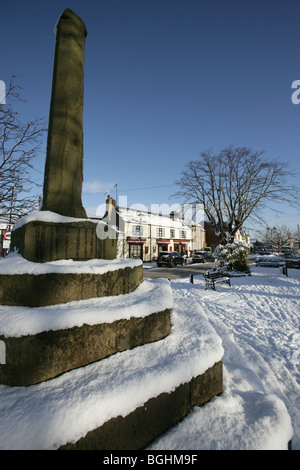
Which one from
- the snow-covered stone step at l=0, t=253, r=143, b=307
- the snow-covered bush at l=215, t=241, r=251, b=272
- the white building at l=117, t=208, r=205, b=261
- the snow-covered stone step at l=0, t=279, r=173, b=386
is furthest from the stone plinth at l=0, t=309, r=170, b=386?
the white building at l=117, t=208, r=205, b=261

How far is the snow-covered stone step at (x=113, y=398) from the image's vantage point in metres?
1.29

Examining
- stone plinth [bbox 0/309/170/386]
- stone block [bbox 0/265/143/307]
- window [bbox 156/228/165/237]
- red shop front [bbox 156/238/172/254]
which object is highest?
window [bbox 156/228/165/237]

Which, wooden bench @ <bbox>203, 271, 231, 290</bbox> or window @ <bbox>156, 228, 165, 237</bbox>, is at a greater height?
window @ <bbox>156, 228, 165, 237</bbox>

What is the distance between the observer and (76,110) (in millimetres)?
3531

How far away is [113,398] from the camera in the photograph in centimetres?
150

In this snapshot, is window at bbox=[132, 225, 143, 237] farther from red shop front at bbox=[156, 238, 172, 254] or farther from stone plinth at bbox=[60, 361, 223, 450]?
stone plinth at bbox=[60, 361, 223, 450]

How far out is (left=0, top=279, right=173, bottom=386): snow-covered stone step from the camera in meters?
1.69

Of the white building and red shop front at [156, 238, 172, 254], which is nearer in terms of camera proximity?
the white building

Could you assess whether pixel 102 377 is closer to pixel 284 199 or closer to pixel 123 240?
pixel 284 199

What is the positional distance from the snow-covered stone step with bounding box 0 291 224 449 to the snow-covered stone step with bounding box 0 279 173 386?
72 mm

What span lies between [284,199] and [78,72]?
18.7 metres

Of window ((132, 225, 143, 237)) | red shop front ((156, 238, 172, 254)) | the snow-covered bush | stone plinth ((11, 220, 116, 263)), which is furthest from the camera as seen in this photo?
red shop front ((156, 238, 172, 254))

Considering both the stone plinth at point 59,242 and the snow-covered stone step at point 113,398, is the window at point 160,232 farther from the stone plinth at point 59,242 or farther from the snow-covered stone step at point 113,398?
the snow-covered stone step at point 113,398
